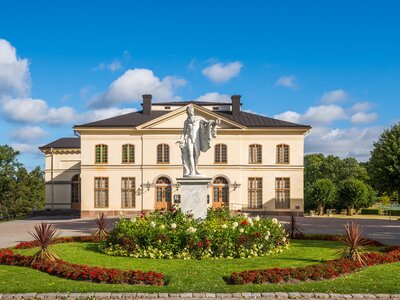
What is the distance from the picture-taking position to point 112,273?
10289 millimetres

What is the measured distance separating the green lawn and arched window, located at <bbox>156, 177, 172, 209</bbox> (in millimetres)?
25494

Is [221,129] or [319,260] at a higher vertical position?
[221,129]

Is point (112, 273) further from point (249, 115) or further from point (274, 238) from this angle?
point (249, 115)

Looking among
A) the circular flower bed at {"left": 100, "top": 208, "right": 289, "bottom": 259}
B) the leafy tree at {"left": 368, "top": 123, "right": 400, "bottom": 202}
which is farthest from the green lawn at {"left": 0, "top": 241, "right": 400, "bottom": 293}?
the leafy tree at {"left": 368, "top": 123, "right": 400, "bottom": 202}

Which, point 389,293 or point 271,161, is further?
point 271,161

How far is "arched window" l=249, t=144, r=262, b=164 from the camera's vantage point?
4056 cm

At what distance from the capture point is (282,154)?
4047cm

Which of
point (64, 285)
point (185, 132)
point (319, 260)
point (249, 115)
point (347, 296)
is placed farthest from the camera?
point (249, 115)

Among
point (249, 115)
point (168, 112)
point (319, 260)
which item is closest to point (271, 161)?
point (249, 115)

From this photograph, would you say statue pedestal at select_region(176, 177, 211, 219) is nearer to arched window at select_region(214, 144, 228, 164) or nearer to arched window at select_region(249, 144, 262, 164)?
arched window at select_region(214, 144, 228, 164)

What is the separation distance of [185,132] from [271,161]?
81.1 feet

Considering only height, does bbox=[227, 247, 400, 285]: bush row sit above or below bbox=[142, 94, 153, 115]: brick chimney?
below

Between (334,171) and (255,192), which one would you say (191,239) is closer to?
(255,192)

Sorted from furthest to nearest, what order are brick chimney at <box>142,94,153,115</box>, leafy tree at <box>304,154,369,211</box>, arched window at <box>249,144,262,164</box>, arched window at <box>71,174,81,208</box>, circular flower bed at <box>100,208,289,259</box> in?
leafy tree at <box>304,154,369,211</box>
arched window at <box>71,174,81,208</box>
brick chimney at <box>142,94,153,115</box>
arched window at <box>249,144,262,164</box>
circular flower bed at <box>100,208,289,259</box>
